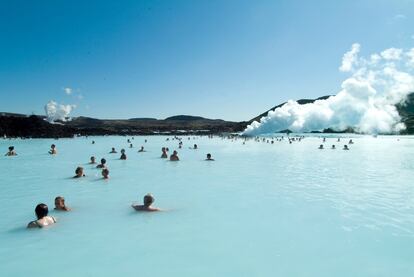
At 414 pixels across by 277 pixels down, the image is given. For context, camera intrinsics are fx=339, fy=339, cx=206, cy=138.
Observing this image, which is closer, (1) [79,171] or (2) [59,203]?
(2) [59,203]

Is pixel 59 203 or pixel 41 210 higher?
pixel 41 210

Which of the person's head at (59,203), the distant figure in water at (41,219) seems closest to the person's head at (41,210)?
the distant figure in water at (41,219)

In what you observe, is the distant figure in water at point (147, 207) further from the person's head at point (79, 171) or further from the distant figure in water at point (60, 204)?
the person's head at point (79, 171)

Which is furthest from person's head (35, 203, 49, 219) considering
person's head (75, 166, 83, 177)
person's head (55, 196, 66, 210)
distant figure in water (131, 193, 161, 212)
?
person's head (75, 166, 83, 177)

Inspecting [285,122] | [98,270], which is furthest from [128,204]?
[285,122]

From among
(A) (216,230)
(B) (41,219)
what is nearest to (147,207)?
(A) (216,230)

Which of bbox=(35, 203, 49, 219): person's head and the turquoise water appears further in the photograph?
bbox=(35, 203, 49, 219): person's head

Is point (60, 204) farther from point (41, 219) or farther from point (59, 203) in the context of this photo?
point (41, 219)

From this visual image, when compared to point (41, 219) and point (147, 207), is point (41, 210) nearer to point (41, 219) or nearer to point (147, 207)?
point (41, 219)

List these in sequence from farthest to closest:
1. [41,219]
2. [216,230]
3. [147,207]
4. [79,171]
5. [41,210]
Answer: [79,171] → [147,207] → [216,230] → [41,219] → [41,210]

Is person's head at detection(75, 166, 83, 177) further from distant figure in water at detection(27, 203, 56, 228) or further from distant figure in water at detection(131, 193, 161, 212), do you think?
distant figure in water at detection(27, 203, 56, 228)

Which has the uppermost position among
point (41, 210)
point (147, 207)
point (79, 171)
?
point (41, 210)

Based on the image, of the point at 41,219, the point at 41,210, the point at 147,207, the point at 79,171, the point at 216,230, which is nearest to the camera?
the point at 41,210

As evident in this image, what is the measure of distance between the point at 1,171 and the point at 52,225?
1277 cm
